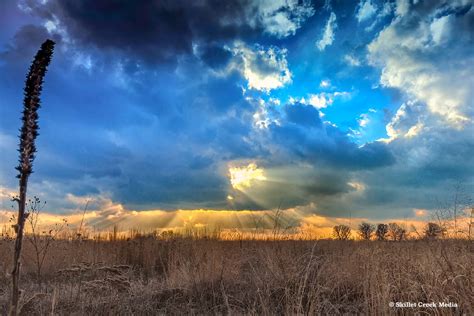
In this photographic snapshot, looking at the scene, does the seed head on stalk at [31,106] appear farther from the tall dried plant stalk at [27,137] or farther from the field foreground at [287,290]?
the field foreground at [287,290]

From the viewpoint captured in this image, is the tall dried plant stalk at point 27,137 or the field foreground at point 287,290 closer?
the tall dried plant stalk at point 27,137

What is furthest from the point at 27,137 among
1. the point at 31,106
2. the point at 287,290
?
the point at 287,290

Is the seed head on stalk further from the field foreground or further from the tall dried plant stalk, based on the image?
the field foreground

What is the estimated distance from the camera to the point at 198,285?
9.58 m

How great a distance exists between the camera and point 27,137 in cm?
209

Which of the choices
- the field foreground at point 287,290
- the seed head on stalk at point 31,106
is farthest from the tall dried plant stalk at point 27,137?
the field foreground at point 287,290

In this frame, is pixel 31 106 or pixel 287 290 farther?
pixel 287 290

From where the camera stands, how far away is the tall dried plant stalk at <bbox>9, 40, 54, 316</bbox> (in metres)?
2.03

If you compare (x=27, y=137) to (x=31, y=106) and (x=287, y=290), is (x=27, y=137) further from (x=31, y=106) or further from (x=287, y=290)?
(x=287, y=290)

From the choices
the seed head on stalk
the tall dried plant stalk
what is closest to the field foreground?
the tall dried plant stalk

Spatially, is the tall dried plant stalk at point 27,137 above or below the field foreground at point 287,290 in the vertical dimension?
above

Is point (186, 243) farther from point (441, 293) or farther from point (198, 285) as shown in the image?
point (441, 293)

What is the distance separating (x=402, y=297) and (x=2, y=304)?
795cm

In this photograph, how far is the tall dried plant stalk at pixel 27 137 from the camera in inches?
79.8
